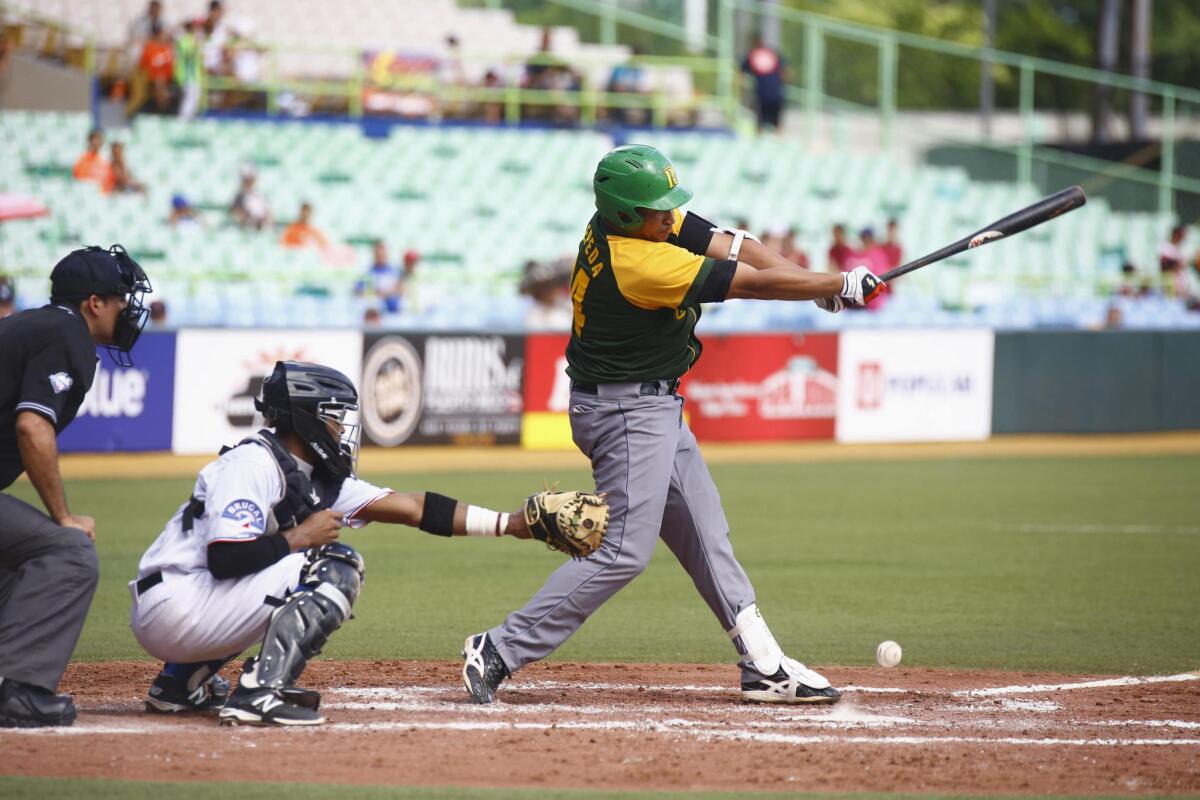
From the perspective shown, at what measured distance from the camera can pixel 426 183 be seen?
81.4 ft

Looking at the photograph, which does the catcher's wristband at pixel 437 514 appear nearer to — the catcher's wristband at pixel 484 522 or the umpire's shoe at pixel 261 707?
the catcher's wristband at pixel 484 522

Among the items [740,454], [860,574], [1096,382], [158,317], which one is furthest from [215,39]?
[860,574]

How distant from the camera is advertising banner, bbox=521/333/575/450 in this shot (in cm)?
1777

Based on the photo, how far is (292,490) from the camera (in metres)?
5.88

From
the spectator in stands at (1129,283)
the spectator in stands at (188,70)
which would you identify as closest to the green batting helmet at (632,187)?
the spectator in stands at (1129,283)

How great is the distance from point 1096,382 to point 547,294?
7.13 m

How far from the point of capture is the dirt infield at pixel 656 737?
209 inches

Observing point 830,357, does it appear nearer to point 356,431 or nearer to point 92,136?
point 92,136

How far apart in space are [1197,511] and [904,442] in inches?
228

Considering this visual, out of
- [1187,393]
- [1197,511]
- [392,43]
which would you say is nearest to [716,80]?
[392,43]

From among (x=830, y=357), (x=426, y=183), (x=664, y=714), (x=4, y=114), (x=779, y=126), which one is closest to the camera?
(x=664, y=714)

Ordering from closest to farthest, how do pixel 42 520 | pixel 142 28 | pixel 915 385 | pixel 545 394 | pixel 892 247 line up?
pixel 42 520, pixel 545 394, pixel 915 385, pixel 892 247, pixel 142 28

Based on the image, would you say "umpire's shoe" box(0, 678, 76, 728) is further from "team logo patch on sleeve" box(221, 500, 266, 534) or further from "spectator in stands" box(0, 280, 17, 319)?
"spectator in stands" box(0, 280, 17, 319)

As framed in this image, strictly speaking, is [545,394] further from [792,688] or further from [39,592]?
[39,592]
